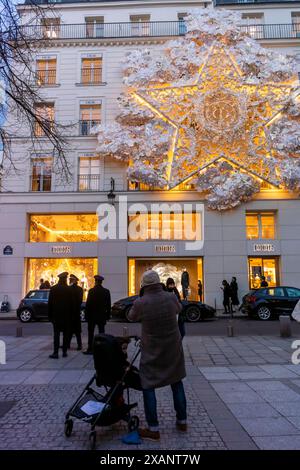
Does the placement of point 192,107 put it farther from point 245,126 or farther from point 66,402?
point 66,402

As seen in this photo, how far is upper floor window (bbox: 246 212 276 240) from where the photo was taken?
73.4ft

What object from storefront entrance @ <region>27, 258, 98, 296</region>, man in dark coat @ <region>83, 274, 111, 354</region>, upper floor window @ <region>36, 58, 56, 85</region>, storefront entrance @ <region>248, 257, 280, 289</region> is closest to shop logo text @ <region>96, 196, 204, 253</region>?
storefront entrance @ <region>27, 258, 98, 296</region>

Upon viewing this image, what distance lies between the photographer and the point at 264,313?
16688mm

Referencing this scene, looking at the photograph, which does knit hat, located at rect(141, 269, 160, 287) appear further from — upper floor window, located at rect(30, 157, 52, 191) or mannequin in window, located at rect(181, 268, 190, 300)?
upper floor window, located at rect(30, 157, 52, 191)

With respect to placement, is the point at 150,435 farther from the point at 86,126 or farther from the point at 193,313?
the point at 86,126

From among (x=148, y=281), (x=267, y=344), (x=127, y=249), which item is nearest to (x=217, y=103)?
(x=127, y=249)

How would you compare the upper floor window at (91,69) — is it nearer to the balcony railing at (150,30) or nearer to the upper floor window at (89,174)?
the balcony railing at (150,30)

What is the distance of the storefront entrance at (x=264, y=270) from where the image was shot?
22.0 m

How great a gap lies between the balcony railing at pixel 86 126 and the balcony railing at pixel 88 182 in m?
2.97

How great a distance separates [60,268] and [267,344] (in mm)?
15082

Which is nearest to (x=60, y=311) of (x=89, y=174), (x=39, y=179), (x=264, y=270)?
(x=89, y=174)

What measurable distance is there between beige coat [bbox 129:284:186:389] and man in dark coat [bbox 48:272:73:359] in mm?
4809

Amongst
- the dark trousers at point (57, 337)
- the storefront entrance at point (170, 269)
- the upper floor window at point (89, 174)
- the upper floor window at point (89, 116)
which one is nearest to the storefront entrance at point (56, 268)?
the storefront entrance at point (170, 269)

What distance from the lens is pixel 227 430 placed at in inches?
159
